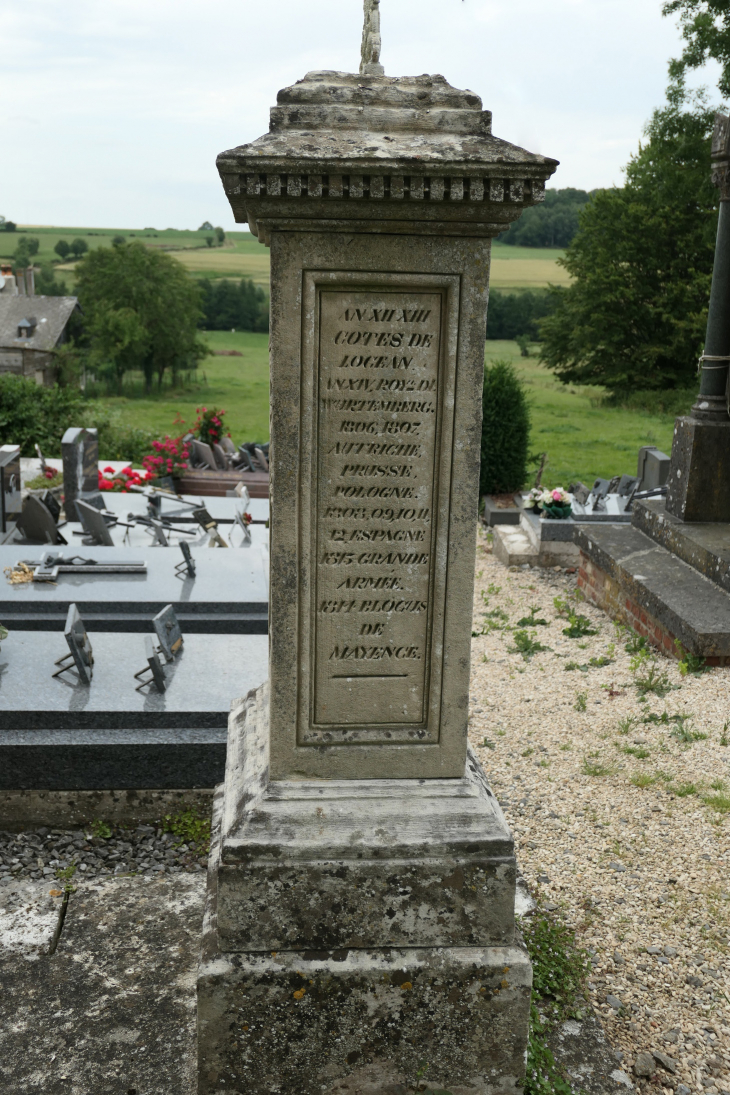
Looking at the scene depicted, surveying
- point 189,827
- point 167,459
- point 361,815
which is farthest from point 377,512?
point 167,459

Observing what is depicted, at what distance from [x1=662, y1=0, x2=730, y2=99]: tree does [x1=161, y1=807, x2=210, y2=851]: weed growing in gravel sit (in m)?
26.3

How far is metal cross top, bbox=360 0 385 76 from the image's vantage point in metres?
2.68

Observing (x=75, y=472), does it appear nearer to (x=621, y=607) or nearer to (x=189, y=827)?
(x=621, y=607)

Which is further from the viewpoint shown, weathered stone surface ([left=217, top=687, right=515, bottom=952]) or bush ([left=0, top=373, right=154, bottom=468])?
bush ([left=0, top=373, right=154, bottom=468])

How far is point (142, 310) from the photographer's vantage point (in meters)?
44.5

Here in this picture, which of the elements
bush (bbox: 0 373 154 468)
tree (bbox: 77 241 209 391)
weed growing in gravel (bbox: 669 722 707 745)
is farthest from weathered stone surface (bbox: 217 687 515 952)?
tree (bbox: 77 241 209 391)

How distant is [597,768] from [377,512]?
122 inches

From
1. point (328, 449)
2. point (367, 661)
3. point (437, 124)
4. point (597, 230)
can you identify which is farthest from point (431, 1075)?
point (597, 230)

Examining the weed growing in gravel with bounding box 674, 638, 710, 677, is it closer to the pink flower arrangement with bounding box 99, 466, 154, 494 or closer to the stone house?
the pink flower arrangement with bounding box 99, 466, 154, 494

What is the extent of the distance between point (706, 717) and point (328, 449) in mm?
3965

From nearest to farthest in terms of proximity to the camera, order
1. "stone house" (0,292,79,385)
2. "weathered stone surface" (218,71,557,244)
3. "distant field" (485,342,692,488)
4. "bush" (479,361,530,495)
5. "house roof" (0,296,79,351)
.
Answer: "weathered stone surface" (218,71,557,244) → "bush" (479,361,530,495) → "distant field" (485,342,692,488) → "stone house" (0,292,79,385) → "house roof" (0,296,79,351)

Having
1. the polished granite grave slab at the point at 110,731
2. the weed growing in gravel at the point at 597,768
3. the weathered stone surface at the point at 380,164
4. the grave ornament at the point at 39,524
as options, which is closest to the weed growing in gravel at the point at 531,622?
the weed growing in gravel at the point at 597,768

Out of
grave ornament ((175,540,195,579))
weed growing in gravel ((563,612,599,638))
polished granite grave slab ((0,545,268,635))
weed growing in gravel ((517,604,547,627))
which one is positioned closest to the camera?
polished granite grave slab ((0,545,268,635))

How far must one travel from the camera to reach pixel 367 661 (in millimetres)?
2900
